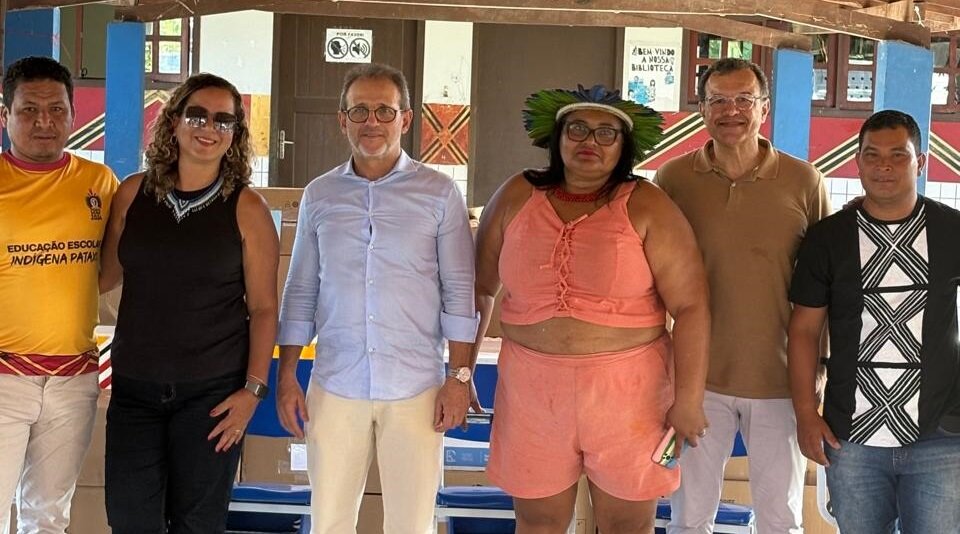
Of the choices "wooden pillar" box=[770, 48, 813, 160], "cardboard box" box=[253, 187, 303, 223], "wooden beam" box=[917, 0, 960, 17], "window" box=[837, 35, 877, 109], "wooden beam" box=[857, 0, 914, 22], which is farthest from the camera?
"window" box=[837, 35, 877, 109]

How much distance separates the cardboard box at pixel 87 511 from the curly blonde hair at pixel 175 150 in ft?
4.51

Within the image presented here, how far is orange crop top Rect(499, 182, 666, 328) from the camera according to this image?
2.96 metres

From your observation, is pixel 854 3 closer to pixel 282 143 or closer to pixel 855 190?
pixel 855 190

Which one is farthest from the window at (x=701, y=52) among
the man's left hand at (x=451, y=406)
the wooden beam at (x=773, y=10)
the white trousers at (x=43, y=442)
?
the white trousers at (x=43, y=442)

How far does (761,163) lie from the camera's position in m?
3.33

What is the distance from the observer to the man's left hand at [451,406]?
3.04m

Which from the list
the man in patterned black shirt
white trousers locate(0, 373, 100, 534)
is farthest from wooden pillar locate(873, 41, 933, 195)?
white trousers locate(0, 373, 100, 534)

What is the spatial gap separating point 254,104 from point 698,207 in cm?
743

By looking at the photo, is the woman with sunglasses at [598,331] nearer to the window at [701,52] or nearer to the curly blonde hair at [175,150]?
the curly blonde hair at [175,150]

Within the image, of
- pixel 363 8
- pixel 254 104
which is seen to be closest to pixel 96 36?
pixel 254 104

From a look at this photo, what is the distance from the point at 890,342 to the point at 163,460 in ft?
6.18

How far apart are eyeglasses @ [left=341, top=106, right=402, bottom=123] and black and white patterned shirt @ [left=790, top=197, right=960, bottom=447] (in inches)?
48.3

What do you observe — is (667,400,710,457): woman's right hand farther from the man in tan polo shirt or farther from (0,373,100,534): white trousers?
(0,373,100,534): white trousers

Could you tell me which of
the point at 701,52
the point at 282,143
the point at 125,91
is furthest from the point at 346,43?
the point at 125,91
